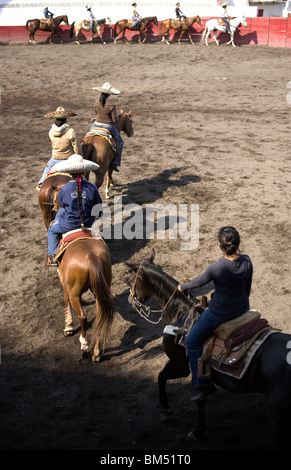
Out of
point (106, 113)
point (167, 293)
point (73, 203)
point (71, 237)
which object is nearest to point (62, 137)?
point (106, 113)

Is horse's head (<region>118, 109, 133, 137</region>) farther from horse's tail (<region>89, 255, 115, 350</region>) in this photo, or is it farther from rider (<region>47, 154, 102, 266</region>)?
horse's tail (<region>89, 255, 115, 350</region>)

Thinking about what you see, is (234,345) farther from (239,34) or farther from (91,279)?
(239,34)

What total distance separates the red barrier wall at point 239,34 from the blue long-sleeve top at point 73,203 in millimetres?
24747

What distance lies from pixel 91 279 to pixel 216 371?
78.7 inches

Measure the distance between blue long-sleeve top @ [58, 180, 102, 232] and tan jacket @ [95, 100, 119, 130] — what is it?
4.07 meters

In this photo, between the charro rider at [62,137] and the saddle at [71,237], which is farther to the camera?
the charro rider at [62,137]

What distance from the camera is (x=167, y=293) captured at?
5.26m

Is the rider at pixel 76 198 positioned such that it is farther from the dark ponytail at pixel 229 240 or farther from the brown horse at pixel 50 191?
the dark ponytail at pixel 229 240

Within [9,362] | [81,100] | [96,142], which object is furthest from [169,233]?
[81,100]

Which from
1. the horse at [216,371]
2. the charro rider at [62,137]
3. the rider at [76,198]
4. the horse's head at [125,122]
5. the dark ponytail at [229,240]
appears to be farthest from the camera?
the horse's head at [125,122]

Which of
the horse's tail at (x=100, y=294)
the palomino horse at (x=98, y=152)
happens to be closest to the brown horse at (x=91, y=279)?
the horse's tail at (x=100, y=294)

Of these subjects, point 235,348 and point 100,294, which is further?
point 100,294

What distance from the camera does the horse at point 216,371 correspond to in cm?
428

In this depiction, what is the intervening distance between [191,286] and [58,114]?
17.0 feet
